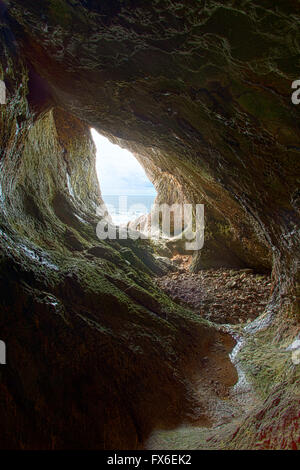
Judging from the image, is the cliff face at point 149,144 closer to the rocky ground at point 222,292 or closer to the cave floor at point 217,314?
the cave floor at point 217,314

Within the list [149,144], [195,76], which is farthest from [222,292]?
[195,76]


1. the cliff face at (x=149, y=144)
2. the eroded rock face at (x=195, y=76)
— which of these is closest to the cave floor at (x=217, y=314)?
the cliff face at (x=149, y=144)

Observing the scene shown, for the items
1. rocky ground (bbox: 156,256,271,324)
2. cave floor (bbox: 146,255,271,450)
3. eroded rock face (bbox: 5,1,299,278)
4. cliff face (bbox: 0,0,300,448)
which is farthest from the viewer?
rocky ground (bbox: 156,256,271,324)

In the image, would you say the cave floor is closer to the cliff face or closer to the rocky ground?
the rocky ground

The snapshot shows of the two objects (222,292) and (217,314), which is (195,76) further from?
(222,292)

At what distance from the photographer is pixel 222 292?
25.3 feet

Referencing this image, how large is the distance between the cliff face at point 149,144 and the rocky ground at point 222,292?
Answer: 105cm

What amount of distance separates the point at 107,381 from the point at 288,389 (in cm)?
214

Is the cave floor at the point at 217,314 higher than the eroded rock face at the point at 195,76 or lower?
lower

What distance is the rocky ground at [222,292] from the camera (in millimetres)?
6436

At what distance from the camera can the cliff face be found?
100 inches

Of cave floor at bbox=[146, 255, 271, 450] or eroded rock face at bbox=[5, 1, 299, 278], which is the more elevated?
eroded rock face at bbox=[5, 1, 299, 278]

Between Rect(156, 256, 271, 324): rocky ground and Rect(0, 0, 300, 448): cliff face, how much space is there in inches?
41.4

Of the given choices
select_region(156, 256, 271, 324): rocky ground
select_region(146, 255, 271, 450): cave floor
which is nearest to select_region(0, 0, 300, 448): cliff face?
select_region(146, 255, 271, 450): cave floor
